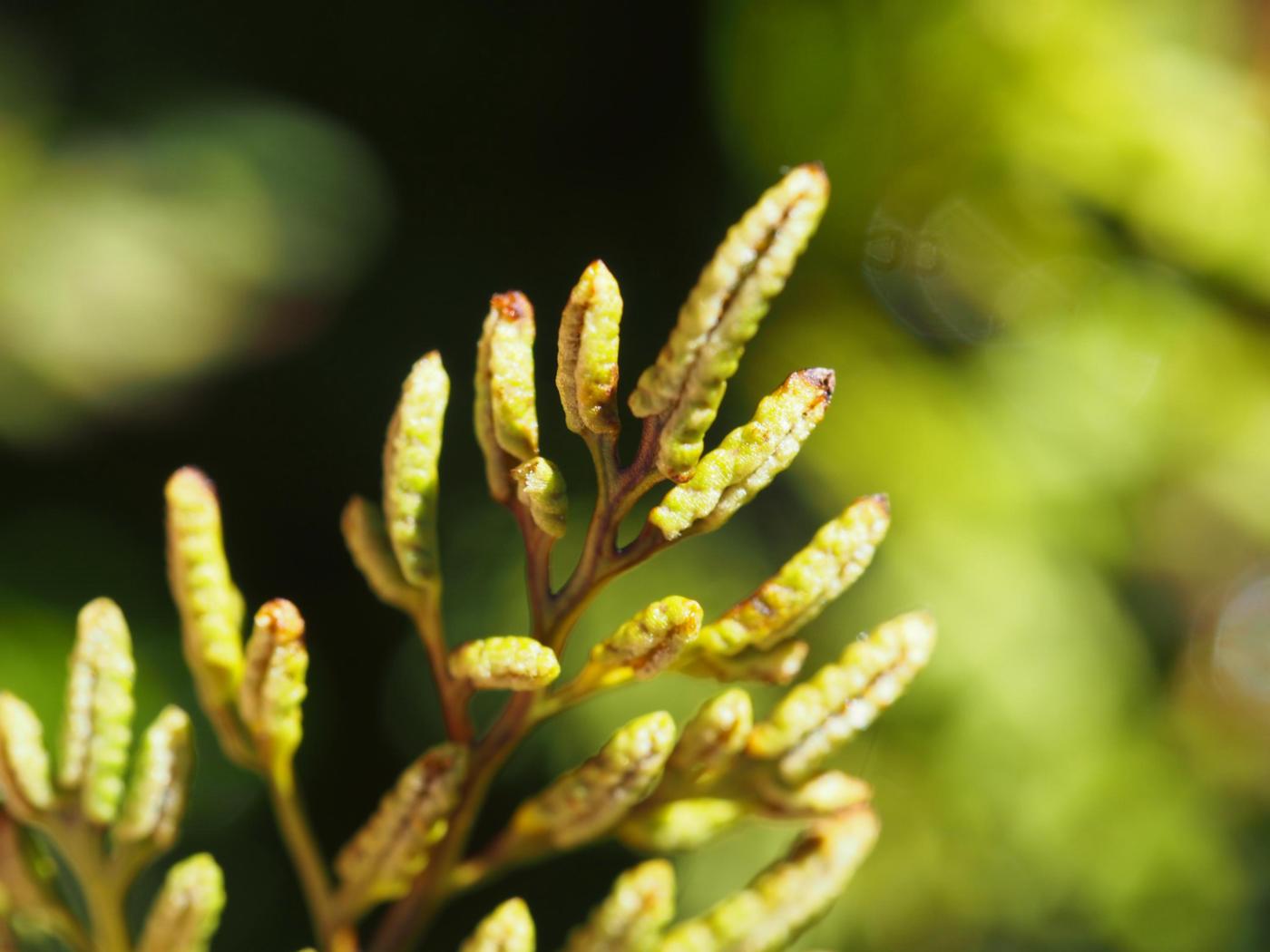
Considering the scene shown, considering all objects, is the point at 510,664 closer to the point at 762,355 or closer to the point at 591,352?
the point at 591,352

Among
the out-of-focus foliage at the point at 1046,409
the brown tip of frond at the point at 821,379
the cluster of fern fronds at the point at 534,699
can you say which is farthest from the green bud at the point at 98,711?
the out-of-focus foliage at the point at 1046,409

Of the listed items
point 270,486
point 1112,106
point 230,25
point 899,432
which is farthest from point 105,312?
point 1112,106

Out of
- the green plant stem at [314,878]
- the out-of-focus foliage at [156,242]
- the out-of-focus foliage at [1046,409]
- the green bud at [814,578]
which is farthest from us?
the out-of-focus foliage at [1046,409]

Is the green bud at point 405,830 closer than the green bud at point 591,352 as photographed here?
No

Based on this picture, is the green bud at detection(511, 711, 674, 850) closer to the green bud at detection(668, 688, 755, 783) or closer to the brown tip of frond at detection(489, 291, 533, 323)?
the green bud at detection(668, 688, 755, 783)

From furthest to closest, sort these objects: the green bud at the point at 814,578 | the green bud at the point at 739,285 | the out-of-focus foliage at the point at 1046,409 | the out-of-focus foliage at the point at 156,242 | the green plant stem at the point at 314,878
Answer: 1. the out-of-focus foliage at the point at 1046,409
2. the out-of-focus foliage at the point at 156,242
3. the green plant stem at the point at 314,878
4. the green bud at the point at 814,578
5. the green bud at the point at 739,285

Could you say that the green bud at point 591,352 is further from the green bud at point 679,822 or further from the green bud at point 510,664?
the green bud at point 679,822
